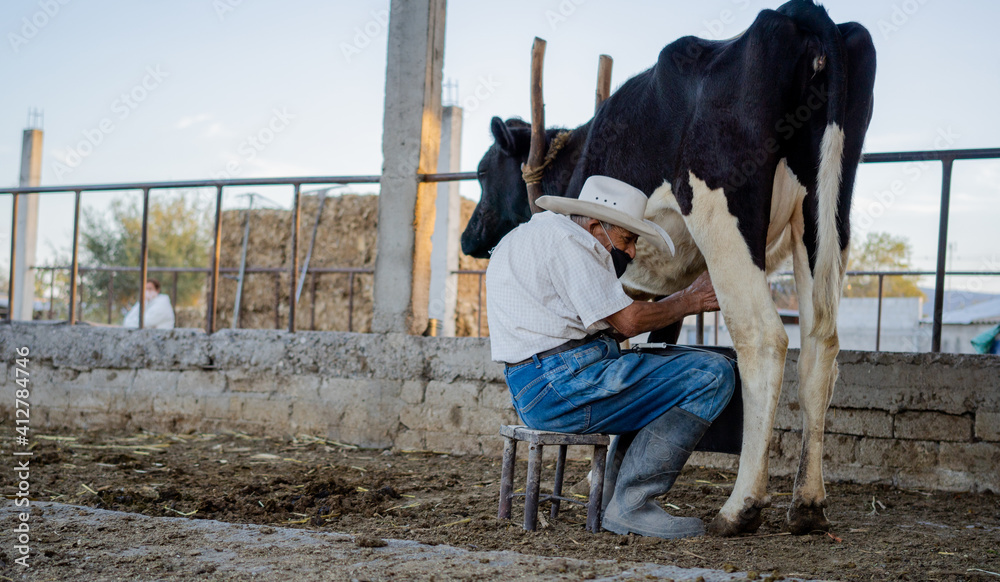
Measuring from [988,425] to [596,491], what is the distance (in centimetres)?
256

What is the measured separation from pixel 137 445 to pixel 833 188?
4893mm

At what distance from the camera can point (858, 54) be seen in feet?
11.1

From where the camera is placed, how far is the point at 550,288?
117 inches

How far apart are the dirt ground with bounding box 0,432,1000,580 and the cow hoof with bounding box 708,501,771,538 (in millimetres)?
43

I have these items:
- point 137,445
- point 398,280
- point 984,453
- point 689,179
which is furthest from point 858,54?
point 137,445

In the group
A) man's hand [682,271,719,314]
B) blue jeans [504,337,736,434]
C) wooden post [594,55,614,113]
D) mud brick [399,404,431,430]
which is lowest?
mud brick [399,404,431,430]

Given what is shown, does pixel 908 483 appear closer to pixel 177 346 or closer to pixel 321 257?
pixel 177 346

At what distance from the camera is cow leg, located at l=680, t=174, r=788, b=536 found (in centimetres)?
303

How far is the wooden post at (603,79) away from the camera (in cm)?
505

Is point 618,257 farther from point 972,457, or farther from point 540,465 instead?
point 972,457

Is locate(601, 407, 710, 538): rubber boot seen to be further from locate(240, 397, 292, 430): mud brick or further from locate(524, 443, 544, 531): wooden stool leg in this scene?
locate(240, 397, 292, 430): mud brick

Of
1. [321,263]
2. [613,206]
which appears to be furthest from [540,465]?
[321,263]

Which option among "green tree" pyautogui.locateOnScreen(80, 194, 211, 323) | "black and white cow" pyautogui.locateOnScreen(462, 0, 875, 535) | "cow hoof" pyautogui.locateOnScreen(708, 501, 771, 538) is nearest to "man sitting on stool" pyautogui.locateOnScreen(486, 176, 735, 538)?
"cow hoof" pyautogui.locateOnScreen(708, 501, 771, 538)

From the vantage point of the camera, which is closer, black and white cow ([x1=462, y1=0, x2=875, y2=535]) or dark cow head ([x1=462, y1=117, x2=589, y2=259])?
black and white cow ([x1=462, y1=0, x2=875, y2=535])
